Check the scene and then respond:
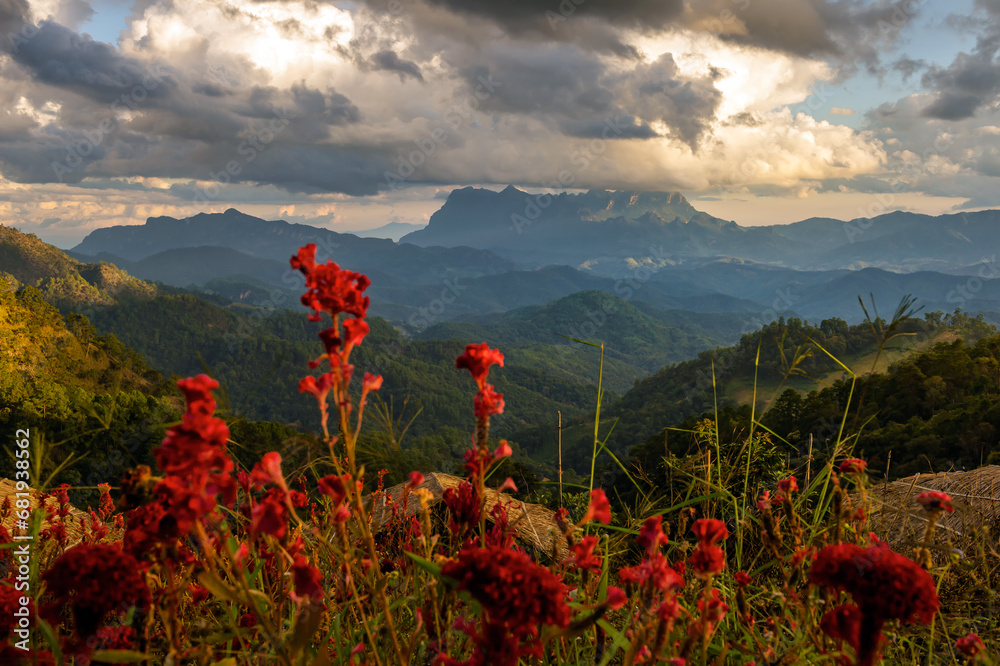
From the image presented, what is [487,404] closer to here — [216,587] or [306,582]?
[306,582]

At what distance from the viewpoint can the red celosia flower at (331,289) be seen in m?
1.06

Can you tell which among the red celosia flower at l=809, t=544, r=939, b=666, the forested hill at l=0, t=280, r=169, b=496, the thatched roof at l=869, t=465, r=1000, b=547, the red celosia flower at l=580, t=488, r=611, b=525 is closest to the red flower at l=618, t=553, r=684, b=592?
the red celosia flower at l=580, t=488, r=611, b=525

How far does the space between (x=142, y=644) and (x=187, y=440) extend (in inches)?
22.7

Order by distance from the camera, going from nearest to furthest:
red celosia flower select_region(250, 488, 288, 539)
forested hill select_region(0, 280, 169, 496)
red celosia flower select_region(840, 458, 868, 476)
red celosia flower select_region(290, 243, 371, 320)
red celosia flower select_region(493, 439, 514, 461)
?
red celosia flower select_region(250, 488, 288, 539) → red celosia flower select_region(290, 243, 371, 320) → red celosia flower select_region(493, 439, 514, 461) → red celosia flower select_region(840, 458, 868, 476) → forested hill select_region(0, 280, 169, 496)

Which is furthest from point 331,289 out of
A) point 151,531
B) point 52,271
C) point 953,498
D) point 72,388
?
point 52,271

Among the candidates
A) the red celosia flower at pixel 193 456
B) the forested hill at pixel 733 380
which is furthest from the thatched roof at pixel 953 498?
the forested hill at pixel 733 380

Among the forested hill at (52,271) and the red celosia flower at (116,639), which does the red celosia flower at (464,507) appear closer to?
the red celosia flower at (116,639)

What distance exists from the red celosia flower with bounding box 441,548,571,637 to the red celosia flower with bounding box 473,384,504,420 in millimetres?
307

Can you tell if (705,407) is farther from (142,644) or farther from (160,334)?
(160,334)

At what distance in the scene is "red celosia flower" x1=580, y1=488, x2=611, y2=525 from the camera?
3.97ft

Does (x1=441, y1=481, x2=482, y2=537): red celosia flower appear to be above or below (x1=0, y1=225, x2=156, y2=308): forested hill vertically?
above

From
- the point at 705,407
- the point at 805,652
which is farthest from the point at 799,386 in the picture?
the point at 805,652

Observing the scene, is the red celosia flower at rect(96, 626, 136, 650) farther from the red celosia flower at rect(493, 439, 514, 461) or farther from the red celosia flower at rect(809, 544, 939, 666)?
the red celosia flower at rect(809, 544, 939, 666)

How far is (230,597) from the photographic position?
37.3 inches
